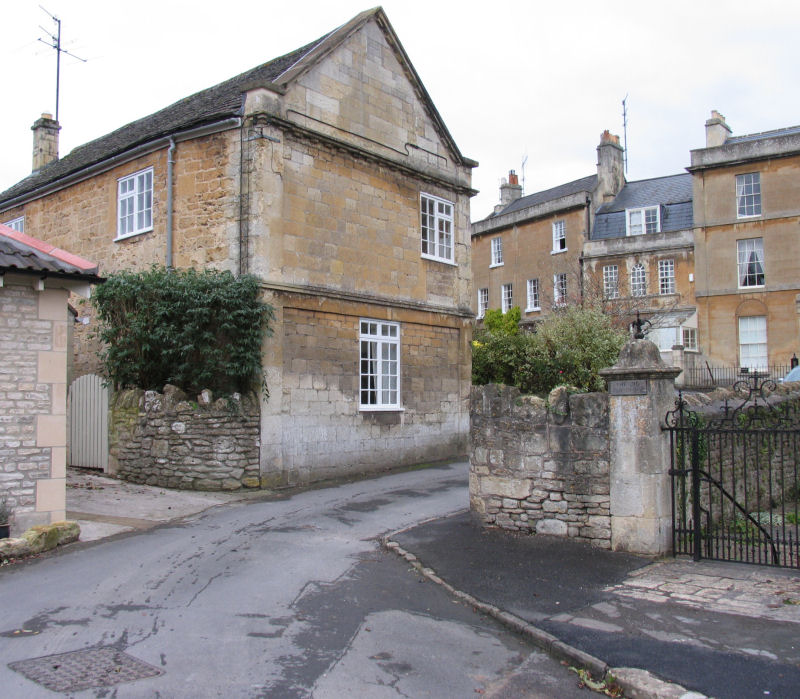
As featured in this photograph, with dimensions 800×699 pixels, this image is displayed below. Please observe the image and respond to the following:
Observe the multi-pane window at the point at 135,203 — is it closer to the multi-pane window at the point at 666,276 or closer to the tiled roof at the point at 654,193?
the multi-pane window at the point at 666,276

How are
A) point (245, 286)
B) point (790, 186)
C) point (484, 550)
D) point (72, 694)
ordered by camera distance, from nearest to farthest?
point (72, 694)
point (484, 550)
point (245, 286)
point (790, 186)

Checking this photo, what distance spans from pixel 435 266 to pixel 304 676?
45.9 ft

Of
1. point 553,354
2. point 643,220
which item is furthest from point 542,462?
point 643,220

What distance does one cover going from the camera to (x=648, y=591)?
698 centimetres

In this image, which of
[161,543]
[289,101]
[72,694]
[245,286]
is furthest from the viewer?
[289,101]

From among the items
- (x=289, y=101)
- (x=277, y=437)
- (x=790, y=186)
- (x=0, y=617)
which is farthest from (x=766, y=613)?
(x=790, y=186)

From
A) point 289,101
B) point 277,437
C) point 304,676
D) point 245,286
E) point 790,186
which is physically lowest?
point 304,676

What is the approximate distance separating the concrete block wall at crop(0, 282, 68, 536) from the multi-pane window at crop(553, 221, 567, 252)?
3069 cm

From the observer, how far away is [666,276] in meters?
34.0

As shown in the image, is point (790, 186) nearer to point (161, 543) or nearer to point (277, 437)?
point (277, 437)

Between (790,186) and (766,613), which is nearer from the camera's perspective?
(766,613)

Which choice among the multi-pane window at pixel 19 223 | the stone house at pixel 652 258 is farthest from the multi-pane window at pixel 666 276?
the multi-pane window at pixel 19 223

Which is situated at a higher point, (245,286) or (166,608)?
(245,286)

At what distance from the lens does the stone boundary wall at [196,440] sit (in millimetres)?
13109
